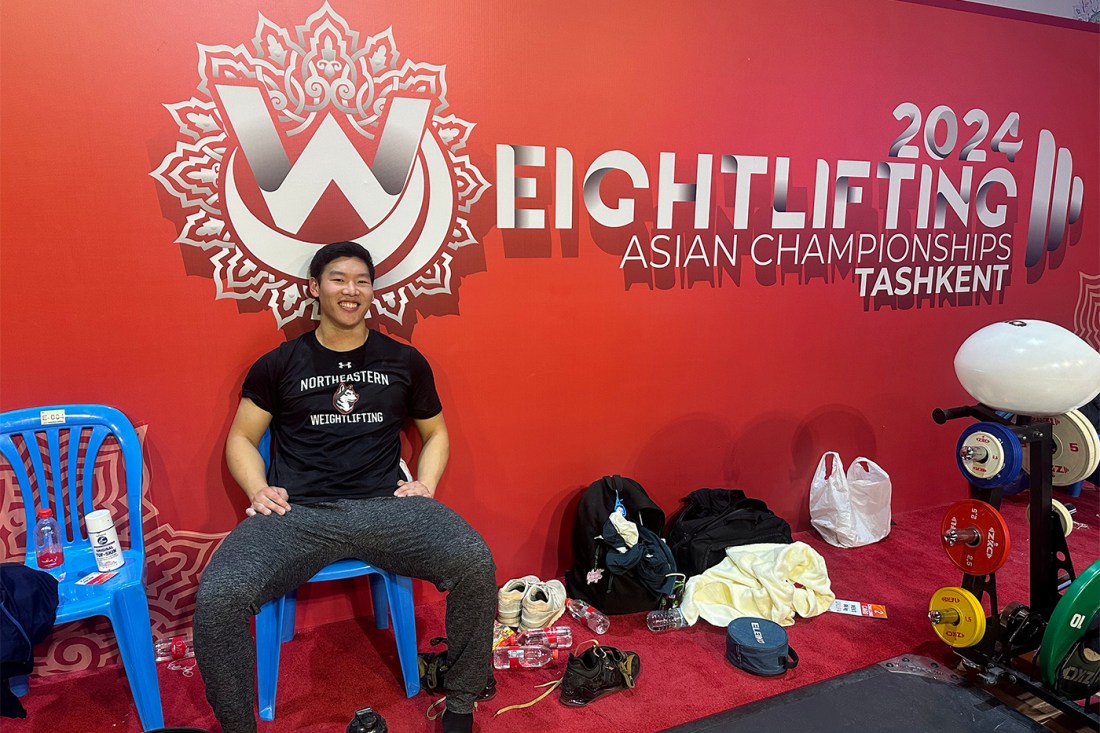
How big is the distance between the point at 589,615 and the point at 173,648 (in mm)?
1295

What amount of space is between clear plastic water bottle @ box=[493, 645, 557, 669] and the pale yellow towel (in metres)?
0.53

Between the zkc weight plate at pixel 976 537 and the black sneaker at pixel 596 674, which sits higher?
the zkc weight plate at pixel 976 537

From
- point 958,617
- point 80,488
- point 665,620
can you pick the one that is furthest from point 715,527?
point 80,488

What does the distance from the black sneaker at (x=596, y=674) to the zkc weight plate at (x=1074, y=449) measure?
1.41 meters

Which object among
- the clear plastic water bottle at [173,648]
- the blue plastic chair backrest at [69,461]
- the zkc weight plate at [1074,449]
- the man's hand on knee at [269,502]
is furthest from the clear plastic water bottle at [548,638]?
the zkc weight plate at [1074,449]

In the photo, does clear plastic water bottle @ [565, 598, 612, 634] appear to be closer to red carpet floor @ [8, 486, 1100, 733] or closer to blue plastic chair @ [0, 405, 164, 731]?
red carpet floor @ [8, 486, 1100, 733]

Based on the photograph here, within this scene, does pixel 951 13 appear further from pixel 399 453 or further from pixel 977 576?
pixel 399 453

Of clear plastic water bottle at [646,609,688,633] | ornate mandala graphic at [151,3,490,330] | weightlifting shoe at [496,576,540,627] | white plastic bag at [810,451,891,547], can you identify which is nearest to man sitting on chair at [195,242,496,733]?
ornate mandala graphic at [151,3,490,330]

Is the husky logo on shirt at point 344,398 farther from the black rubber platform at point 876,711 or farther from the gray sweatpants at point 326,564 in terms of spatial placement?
the black rubber platform at point 876,711

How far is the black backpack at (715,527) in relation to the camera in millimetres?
2625

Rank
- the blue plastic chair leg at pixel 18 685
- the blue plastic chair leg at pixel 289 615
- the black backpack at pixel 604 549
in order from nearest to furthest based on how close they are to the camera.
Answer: the blue plastic chair leg at pixel 18 685, the blue plastic chair leg at pixel 289 615, the black backpack at pixel 604 549

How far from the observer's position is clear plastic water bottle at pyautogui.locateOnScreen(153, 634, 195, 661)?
2.19 m

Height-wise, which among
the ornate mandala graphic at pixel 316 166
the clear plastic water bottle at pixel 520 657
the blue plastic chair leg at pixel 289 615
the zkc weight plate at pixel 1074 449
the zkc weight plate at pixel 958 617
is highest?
the ornate mandala graphic at pixel 316 166

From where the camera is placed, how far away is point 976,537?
2.05m
